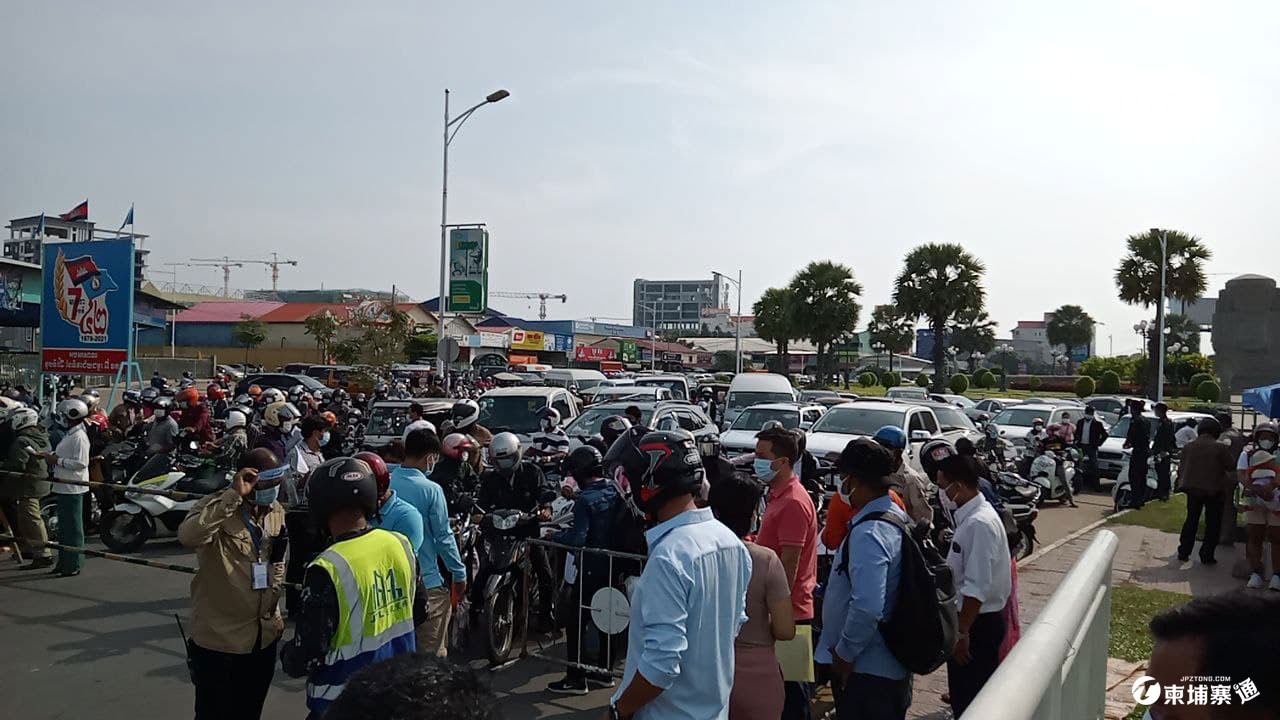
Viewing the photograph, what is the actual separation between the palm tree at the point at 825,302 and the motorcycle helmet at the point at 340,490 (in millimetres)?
47547

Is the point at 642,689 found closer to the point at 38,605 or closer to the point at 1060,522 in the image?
the point at 38,605

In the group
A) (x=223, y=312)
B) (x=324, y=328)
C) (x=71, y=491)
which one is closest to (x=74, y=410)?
(x=71, y=491)

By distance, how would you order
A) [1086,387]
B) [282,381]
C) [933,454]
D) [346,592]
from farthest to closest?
[1086,387] → [282,381] → [933,454] → [346,592]

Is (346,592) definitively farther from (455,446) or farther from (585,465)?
(455,446)

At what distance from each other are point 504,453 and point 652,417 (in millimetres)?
8339

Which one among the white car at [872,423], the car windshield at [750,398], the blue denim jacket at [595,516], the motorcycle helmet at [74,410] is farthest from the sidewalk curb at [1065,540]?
the motorcycle helmet at [74,410]

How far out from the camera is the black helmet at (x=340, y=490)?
134 inches

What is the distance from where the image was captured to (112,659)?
6832 millimetres

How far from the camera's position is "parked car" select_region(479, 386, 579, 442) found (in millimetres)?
15422

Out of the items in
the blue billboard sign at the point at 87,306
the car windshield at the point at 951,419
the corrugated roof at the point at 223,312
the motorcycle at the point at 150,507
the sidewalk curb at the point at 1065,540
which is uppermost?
the corrugated roof at the point at 223,312

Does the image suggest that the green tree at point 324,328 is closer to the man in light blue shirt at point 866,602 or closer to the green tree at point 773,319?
the green tree at point 773,319

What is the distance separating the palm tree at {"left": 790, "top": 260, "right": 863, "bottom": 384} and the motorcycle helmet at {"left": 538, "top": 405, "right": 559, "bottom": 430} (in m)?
36.2

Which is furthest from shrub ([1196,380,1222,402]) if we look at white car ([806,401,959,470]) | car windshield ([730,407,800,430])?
car windshield ([730,407,800,430])

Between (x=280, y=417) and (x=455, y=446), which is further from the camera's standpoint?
(x=280, y=417)
